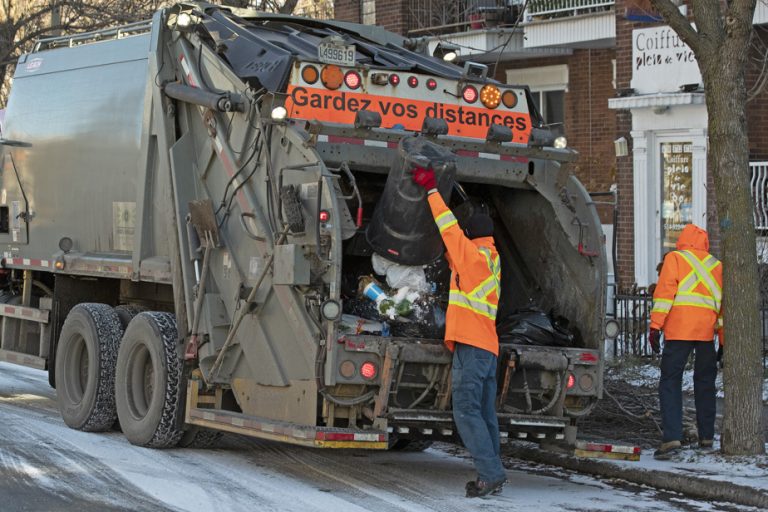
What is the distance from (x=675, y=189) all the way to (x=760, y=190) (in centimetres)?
141

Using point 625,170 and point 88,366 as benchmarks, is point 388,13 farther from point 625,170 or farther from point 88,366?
point 88,366

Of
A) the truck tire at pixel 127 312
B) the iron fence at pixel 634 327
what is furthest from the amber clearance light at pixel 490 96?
the iron fence at pixel 634 327

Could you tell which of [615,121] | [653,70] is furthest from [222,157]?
[615,121]

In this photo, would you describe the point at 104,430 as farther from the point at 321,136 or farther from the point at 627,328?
the point at 627,328

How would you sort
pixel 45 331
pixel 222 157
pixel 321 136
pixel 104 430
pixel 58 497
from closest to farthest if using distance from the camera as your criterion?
1. pixel 58 497
2. pixel 321 136
3. pixel 222 157
4. pixel 104 430
5. pixel 45 331

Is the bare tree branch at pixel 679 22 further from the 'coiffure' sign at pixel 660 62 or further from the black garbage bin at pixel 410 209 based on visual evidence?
the 'coiffure' sign at pixel 660 62

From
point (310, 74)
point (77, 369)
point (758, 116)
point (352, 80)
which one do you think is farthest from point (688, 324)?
point (758, 116)

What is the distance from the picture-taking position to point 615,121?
19688 millimetres

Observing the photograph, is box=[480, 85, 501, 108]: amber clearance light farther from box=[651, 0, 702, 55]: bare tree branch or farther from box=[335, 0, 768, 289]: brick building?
box=[335, 0, 768, 289]: brick building

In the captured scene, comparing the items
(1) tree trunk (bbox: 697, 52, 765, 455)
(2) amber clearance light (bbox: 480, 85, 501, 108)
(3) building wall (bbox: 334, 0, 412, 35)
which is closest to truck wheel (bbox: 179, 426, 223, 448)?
(2) amber clearance light (bbox: 480, 85, 501, 108)

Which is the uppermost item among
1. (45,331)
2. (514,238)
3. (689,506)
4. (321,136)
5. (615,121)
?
(615,121)

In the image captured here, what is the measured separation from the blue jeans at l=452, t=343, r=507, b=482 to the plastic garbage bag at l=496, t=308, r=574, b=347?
77 centimetres

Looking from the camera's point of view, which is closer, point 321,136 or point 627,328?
point 321,136

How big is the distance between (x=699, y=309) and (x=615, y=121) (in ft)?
33.9
